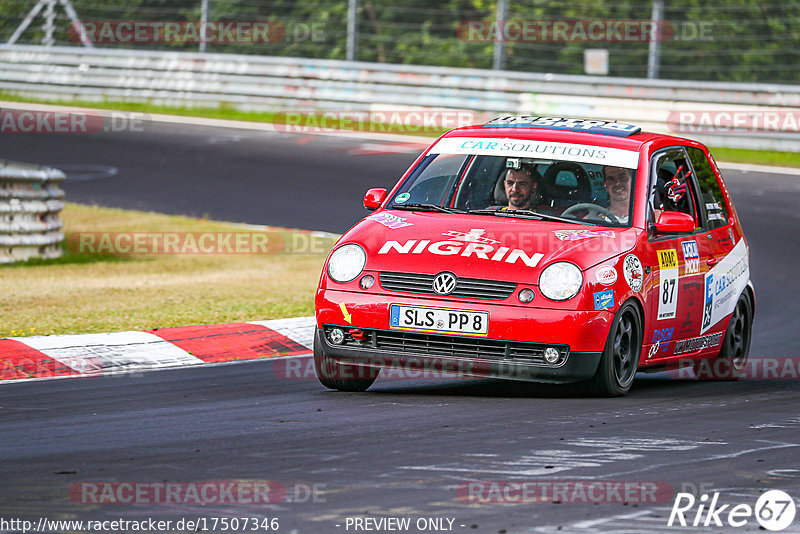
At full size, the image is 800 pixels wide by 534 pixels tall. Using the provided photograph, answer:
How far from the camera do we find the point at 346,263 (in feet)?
25.2

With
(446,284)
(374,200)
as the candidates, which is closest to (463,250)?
(446,284)

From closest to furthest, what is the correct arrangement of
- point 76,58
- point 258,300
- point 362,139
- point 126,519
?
point 126,519
point 258,300
point 362,139
point 76,58

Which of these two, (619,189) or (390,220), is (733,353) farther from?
(390,220)

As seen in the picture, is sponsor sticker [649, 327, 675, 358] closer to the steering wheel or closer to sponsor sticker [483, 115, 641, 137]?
the steering wheel

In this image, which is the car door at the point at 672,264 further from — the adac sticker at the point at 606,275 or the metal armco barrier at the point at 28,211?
the metal armco barrier at the point at 28,211

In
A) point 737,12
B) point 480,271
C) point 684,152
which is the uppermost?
point 737,12

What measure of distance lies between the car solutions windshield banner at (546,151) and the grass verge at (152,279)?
2605 mm

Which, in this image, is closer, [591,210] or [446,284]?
[446,284]

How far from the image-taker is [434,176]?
8.64 m

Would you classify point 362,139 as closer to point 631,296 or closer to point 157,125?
point 157,125

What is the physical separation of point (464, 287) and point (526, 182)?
4.16 feet

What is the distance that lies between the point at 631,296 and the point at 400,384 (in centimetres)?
152

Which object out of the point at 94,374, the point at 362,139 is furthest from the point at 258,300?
the point at 362,139

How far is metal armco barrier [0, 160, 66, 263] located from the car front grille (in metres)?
7.30
